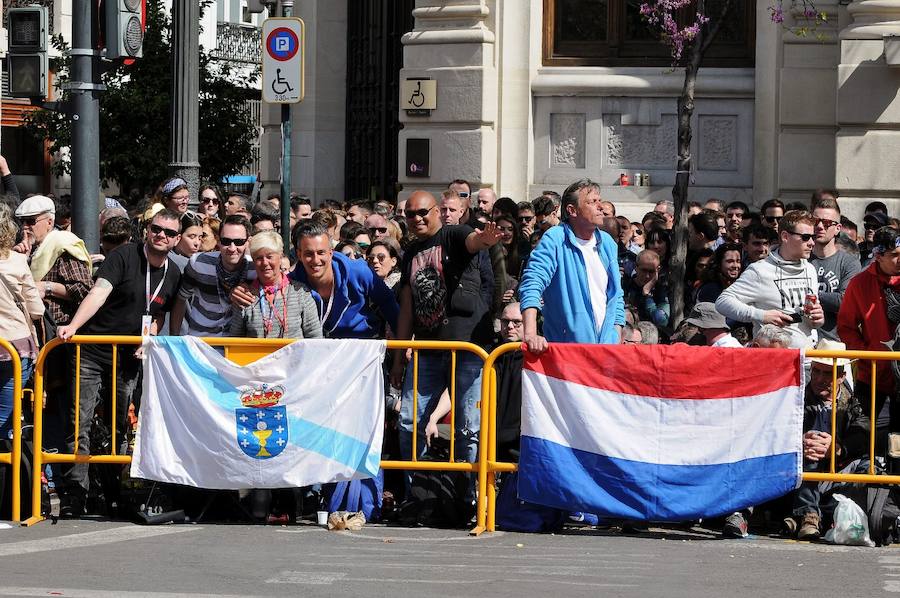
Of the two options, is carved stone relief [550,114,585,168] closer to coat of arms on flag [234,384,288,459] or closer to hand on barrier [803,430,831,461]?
hand on barrier [803,430,831,461]

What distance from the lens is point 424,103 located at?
66.3ft

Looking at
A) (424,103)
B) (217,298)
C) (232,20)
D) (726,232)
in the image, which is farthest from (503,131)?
(232,20)

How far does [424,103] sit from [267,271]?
10067 mm

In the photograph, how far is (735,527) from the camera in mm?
10023

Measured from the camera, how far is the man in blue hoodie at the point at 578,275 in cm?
1041

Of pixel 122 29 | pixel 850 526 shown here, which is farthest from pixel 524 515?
pixel 122 29

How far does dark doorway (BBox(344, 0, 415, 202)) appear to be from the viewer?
22859 millimetres

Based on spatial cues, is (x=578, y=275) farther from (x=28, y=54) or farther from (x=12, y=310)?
(x=28, y=54)

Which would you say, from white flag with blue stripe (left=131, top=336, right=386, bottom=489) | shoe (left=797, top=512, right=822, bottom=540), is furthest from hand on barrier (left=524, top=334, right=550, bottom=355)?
shoe (left=797, top=512, right=822, bottom=540)

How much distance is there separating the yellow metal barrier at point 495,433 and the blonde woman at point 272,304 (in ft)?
3.84

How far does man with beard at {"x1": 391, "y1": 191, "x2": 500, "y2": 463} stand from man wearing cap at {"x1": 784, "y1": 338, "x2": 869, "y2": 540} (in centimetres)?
194

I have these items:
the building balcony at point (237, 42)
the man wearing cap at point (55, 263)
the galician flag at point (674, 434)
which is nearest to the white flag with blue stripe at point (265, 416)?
the galician flag at point (674, 434)

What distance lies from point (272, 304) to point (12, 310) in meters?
1.58

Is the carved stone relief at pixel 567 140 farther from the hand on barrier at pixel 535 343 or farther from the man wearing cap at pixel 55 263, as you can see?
the hand on barrier at pixel 535 343
